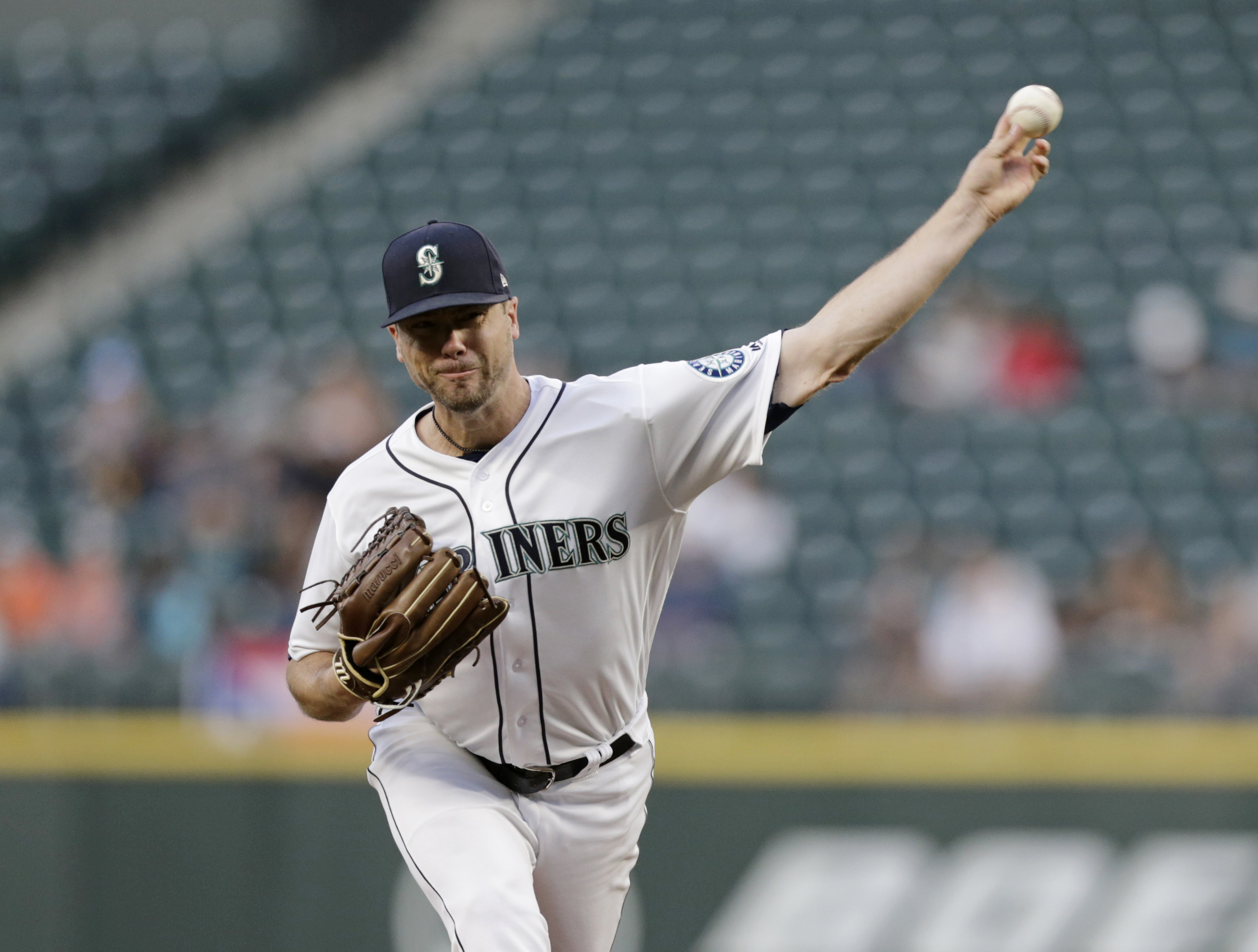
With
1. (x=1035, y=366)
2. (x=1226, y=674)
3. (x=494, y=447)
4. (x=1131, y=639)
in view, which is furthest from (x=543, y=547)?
(x=1035, y=366)

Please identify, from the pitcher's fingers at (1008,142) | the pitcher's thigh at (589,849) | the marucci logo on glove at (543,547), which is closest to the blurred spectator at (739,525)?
the pitcher's thigh at (589,849)

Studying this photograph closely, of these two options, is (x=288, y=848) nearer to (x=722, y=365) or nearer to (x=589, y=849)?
(x=589, y=849)

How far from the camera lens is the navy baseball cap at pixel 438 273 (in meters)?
2.97

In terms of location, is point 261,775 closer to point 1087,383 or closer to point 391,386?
point 391,386

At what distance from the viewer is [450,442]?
3252 millimetres

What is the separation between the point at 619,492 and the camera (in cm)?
317

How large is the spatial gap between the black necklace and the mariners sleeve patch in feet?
1.47

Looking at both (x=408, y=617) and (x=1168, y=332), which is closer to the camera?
(x=408, y=617)

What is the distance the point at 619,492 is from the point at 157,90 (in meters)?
8.63

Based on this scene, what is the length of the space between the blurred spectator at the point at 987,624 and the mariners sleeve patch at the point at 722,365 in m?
3.40

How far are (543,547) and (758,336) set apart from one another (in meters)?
6.06

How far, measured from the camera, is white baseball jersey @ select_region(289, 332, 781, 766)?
10.3 ft

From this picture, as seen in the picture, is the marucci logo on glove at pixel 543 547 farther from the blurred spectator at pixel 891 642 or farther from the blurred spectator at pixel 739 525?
the blurred spectator at pixel 739 525

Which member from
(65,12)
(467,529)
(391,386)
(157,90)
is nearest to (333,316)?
(391,386)
